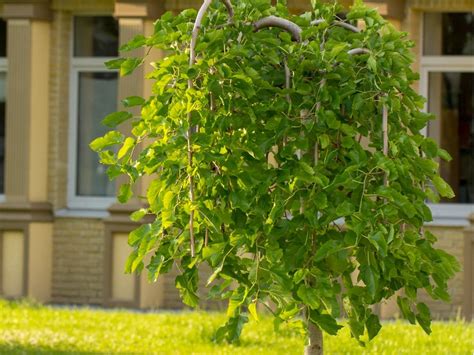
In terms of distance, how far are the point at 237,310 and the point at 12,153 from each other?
10.0 meters

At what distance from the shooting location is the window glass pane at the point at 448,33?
15.9 meters

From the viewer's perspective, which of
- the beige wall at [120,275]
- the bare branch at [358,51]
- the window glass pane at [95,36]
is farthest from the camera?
the window glass pane at [95,36]

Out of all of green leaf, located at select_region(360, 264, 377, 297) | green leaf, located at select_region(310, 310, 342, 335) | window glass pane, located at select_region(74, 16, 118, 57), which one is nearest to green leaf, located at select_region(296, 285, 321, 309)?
green leaf, located at select_region(310, 310, 342, 335)

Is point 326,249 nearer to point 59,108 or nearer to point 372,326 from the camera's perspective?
point 372,326

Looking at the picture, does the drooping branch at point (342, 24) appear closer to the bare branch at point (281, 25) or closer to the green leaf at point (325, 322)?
the bare branch at point (281, 25)

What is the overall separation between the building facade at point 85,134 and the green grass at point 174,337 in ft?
→ 8.58

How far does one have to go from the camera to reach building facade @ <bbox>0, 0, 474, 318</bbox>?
15.9 metres

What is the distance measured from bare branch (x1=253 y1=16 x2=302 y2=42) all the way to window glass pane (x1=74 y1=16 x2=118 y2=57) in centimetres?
995

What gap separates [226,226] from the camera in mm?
7000

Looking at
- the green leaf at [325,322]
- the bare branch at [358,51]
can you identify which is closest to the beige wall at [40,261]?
the bare branch at [358,51]

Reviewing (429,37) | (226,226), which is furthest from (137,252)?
(429,37)

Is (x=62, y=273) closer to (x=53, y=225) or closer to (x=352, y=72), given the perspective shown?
(x=53, y=225)

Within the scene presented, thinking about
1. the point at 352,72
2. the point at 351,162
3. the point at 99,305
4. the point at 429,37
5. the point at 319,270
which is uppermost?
the point at 429,37

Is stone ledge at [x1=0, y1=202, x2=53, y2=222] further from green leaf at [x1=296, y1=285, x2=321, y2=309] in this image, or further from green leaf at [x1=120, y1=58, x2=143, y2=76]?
green leaf at [x1=296, y1=285, x2=321, y2=309]
